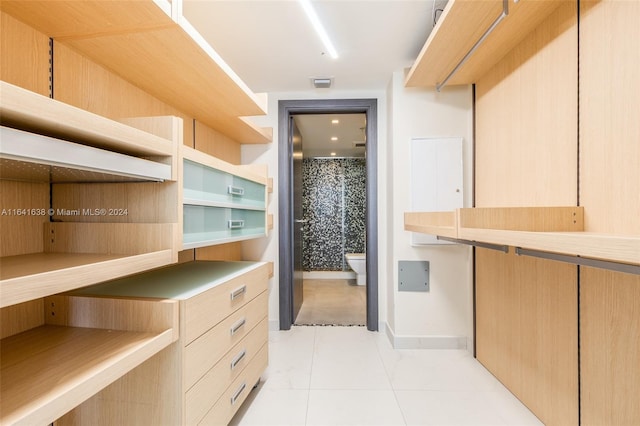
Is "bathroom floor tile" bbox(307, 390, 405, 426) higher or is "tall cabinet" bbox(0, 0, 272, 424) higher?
"tall cabinet" bbox(0, 0, 272, 424)

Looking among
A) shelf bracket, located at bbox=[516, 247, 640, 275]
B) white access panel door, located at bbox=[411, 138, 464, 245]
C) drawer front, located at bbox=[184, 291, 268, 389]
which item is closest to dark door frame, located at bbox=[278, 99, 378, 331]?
white access panel door, located at bbox=[411, 138, 464, 245]

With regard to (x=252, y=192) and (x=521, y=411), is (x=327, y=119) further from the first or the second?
(x=521, y=411)

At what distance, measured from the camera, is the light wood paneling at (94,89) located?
3.58 feet

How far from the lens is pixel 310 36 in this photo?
1.85 meters

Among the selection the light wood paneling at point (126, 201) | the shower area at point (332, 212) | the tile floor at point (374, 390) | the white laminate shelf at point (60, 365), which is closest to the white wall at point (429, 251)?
the tile floor at point (374, 390)

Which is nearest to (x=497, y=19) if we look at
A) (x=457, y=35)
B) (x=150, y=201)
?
(x=457, y=35)

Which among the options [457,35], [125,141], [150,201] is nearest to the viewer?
[125,141]

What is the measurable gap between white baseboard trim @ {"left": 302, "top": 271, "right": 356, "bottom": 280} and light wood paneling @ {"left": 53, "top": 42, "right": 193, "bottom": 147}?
3.82 m

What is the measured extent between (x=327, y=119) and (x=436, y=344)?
2569 mm

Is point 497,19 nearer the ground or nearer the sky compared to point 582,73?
nearer the sky

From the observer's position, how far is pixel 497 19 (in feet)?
4.52

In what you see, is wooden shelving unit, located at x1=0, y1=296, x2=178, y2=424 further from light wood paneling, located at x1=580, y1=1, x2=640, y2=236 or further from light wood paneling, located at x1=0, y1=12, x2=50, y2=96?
light wood paneling, located at x1=580, y1=1, x2=640, y2=236

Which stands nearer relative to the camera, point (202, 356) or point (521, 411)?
point (202, 356)

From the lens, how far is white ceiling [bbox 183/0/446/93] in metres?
1.59
